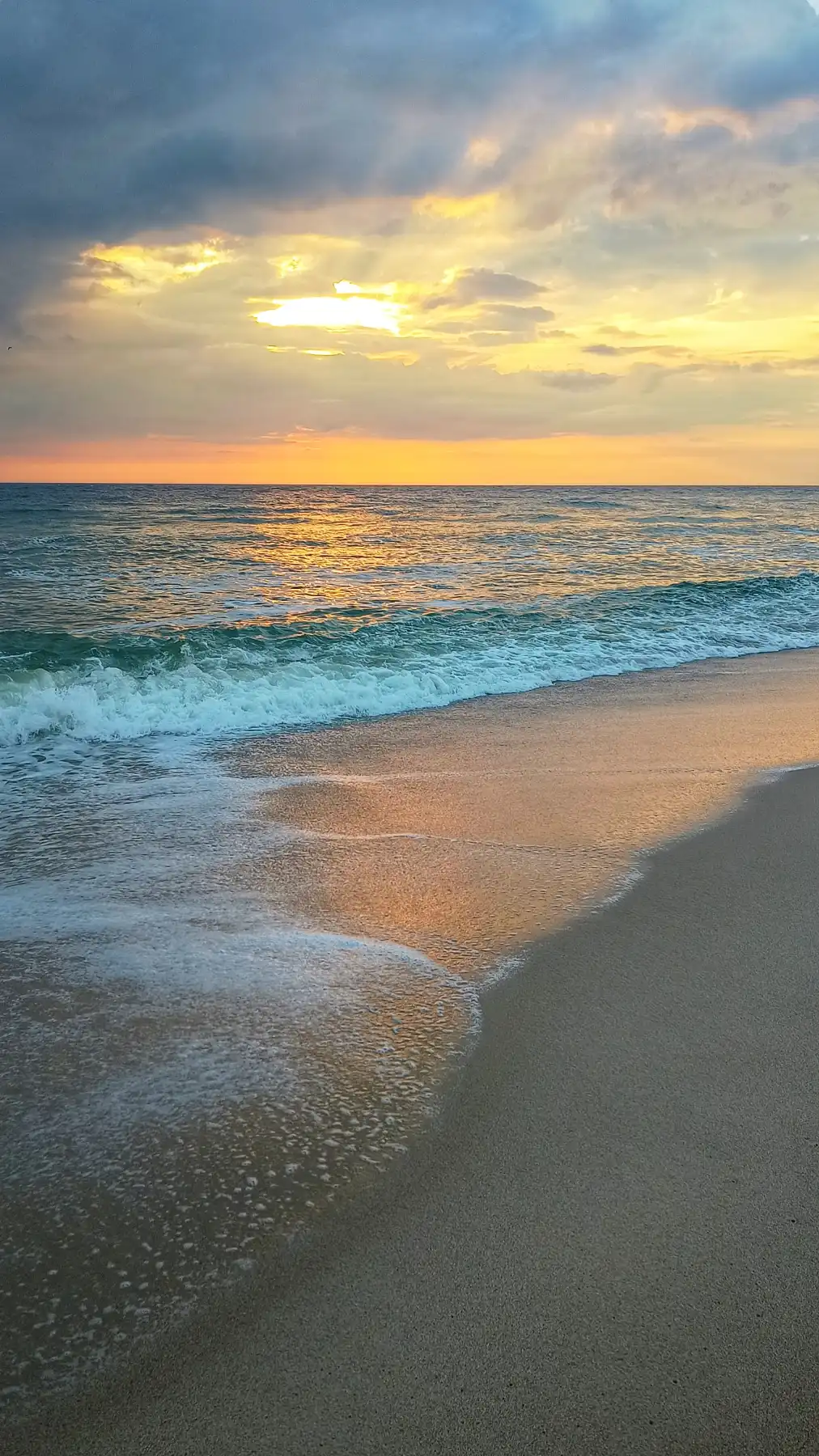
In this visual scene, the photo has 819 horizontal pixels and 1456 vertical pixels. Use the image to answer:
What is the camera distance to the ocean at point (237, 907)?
2.35 meters

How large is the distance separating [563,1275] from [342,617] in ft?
39.6

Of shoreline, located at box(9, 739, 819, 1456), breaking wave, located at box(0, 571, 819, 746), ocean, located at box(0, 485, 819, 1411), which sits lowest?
shoreline, located at box(9, 739, 819, 1456)

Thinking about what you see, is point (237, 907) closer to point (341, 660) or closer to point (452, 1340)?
point (452, 1340)

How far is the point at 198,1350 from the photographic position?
1.98 m

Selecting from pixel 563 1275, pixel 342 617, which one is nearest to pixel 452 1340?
pixel 563 1275

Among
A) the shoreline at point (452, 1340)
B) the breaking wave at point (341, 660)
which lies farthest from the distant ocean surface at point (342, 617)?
the shoreline at point (452, 1340)

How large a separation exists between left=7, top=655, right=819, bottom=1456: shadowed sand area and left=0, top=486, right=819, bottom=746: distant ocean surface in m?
5.67

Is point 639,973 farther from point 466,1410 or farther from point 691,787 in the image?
point 691,787

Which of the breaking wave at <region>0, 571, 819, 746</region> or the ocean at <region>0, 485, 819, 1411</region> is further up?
the breaking wave at <region>0, 571, 819, 746</region>

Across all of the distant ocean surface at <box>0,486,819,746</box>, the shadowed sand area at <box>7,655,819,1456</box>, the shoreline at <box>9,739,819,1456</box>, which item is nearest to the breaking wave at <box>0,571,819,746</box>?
the distant ocean surface at <box>0,486,819,746</box>

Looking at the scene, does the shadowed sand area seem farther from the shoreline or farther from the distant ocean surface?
the distant ocean surface

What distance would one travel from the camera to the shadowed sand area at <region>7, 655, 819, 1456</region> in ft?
5.95

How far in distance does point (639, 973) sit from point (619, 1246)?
150 centimetres

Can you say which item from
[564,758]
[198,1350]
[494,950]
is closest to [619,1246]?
[198,1350]
